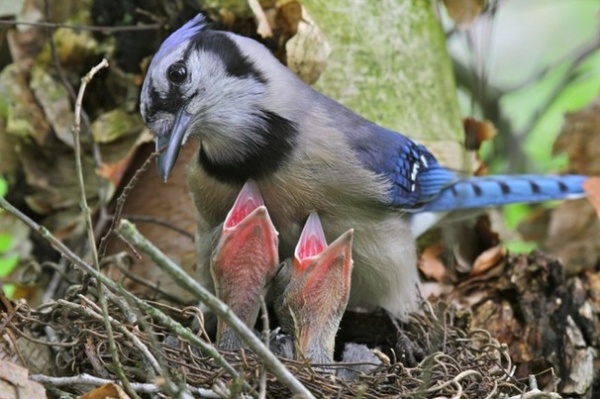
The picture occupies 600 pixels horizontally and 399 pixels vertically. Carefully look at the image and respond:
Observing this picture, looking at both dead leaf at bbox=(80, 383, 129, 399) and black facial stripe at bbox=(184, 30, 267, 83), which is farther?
black facial stripe at bbox=(184, 30, 267, 83)

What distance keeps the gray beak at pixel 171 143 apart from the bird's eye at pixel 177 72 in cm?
10

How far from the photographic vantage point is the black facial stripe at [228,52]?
3557 mm

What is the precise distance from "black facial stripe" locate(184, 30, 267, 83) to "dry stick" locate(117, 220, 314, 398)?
129 centimetres

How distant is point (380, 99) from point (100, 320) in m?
1.87

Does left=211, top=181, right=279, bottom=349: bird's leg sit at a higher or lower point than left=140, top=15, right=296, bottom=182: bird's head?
lower

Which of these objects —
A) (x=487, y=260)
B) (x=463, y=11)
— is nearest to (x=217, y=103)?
(x=487, y=260)

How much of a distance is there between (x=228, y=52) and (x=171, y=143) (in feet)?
1.43

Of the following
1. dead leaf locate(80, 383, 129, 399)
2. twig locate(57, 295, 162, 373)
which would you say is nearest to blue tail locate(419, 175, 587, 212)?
twig locate(57, 295, 162, 373)

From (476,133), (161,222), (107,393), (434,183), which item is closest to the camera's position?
(107,393)

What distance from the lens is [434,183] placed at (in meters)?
4.30

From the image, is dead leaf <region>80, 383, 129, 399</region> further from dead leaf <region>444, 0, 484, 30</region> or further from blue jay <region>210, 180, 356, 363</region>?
dead leaf <region>444, 0, 484, 30</region>

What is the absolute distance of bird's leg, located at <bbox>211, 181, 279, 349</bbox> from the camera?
3.33 metres

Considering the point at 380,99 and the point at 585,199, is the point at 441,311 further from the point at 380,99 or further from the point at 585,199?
the point at 585,199

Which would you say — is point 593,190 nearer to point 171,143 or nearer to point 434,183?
point 434,183
